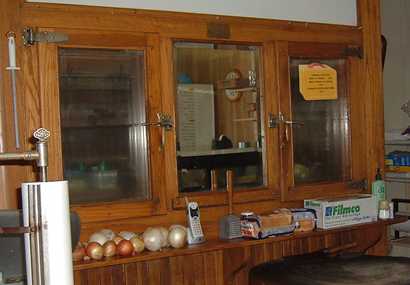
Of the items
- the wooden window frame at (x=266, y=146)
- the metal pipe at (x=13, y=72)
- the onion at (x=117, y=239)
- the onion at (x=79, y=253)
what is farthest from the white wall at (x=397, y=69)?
the metal pipe at (x=13, y=72)

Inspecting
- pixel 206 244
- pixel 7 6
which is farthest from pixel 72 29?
pixel 206 244

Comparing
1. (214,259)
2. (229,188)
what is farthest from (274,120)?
(214,259)

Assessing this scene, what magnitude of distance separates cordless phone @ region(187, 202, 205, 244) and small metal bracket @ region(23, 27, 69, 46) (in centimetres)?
68

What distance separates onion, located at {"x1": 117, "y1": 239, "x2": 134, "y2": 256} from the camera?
1.69 meters

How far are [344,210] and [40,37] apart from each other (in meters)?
1.23

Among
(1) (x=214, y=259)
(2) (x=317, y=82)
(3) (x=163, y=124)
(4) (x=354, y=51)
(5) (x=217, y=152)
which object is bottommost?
(1) (x=214, y=259)

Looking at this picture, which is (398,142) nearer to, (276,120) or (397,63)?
(397,63)

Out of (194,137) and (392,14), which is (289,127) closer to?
(194,137)

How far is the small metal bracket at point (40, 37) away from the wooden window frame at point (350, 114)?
83 cm

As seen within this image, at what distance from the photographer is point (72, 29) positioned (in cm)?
174

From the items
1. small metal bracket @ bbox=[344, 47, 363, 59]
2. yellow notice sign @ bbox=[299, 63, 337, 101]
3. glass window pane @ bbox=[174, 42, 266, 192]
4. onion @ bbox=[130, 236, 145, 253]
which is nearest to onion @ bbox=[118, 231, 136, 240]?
onion @ bbox=[130, 236, 145, 253]

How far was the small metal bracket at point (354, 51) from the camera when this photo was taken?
7.45ft

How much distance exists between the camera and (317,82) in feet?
7.25

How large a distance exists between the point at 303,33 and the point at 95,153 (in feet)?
3.11
